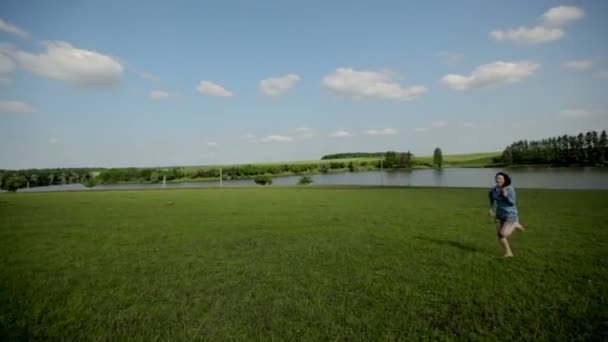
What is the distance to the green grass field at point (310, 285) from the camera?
4.73 meters

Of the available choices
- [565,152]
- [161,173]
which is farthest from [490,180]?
[161,173]

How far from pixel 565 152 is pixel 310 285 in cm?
13012

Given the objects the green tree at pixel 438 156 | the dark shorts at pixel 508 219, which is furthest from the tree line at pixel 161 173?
the dark shorts at pixel 508 219

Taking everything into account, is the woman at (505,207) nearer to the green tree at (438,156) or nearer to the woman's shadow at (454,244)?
the woman's shadow at (454,244)

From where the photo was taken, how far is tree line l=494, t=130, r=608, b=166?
93438mm

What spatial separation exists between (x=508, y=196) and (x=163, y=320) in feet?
27.1

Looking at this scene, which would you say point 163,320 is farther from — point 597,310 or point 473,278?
point 597,310

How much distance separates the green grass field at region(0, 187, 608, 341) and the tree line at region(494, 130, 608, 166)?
111 m

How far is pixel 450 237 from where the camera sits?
1095 centimetres

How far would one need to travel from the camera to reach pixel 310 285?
6.56 meters

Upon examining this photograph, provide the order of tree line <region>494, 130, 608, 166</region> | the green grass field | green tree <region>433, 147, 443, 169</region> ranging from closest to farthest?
the green grass field
tree line <region>494, 130, 608, 166</region>
green tree <region>433, 147, 443, 169</region>

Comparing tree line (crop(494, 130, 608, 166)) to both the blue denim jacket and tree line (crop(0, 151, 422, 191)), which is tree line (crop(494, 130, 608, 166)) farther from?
the blue denim jacket

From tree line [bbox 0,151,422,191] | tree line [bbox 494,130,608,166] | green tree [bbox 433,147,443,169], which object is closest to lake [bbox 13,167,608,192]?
tree line [bbox 494,130,608,166]

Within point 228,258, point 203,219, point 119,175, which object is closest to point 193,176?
point 119,175
